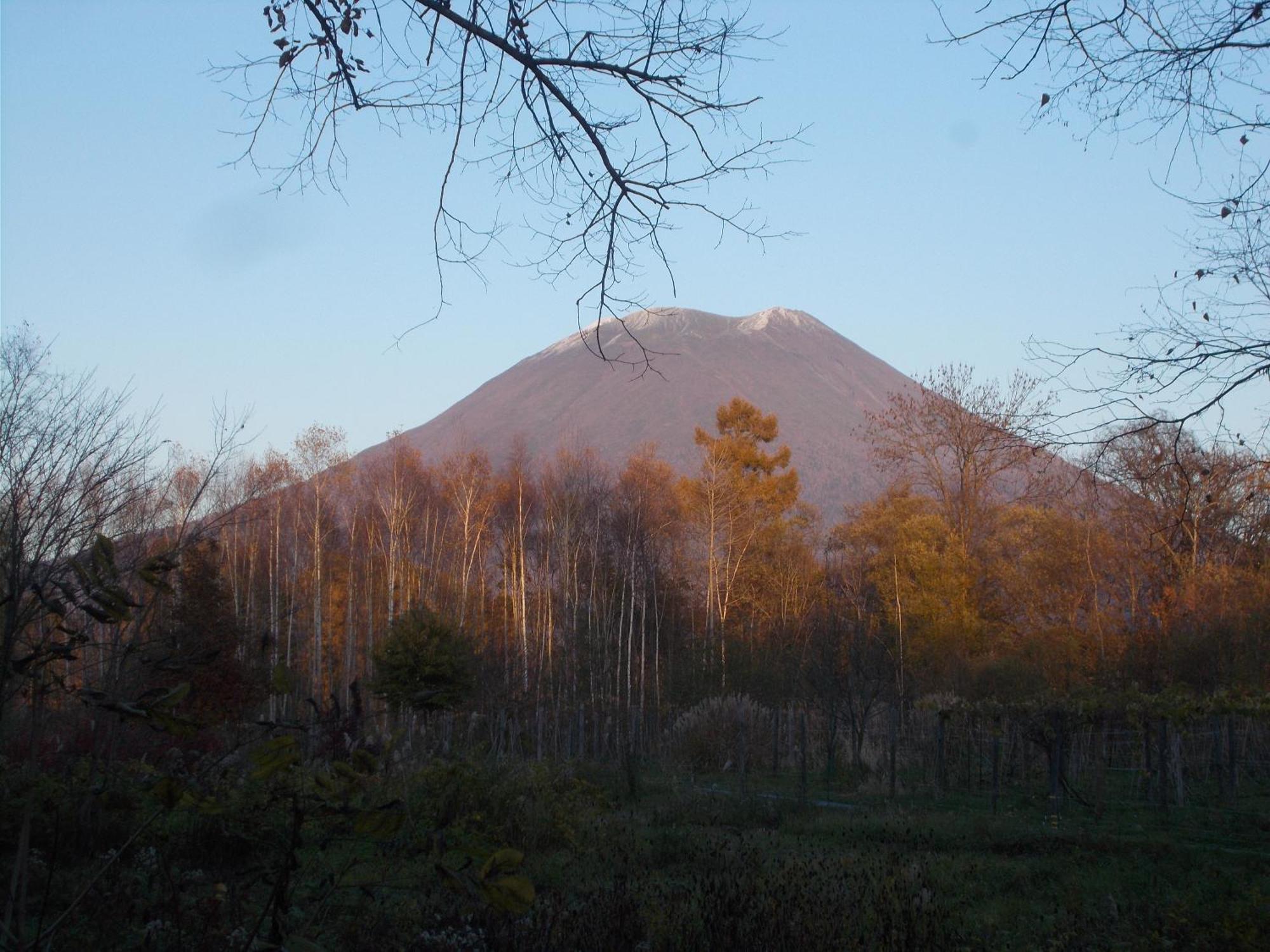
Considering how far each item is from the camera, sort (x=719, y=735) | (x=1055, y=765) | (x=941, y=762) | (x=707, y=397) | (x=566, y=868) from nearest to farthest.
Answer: (x=566, y=868) → (x=1055, y=765) → (x=941, y=762) → (x=719, y=735) → (x=707, y=397)

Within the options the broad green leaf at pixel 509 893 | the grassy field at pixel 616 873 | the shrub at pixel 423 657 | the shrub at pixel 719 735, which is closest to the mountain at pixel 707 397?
the shrub at pixel 423 657

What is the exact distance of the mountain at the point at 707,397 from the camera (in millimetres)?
132875

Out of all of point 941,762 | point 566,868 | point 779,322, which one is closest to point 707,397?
point 779,322

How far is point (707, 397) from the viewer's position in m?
161

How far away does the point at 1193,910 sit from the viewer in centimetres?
659

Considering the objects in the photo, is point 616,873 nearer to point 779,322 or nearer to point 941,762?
point 941,762

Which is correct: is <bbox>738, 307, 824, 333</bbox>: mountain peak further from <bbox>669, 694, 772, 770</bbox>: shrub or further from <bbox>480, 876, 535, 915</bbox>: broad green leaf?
<bbox>480, 876, 535, 915</bbox>: broad green leaf

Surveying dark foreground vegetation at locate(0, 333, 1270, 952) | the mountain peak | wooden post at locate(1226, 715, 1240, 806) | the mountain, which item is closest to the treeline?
dark foreground vegetation at locate(0, 333, 1270, 952)

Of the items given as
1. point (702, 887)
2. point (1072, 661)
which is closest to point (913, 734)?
point (1072, 661)

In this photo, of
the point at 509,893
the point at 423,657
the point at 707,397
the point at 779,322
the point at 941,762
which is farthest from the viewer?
the point at 779,322

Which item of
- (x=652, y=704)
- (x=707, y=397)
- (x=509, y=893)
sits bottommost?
(x=652, y=704)

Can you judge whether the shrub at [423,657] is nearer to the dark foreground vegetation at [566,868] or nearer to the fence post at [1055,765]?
the dark foreground vegetation at [566,868]

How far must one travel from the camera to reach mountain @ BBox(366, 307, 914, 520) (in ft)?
436

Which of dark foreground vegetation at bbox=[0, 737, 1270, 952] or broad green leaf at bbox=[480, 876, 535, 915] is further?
dark foreground vegetation at bbox=[0, 737, 1270, 952]
